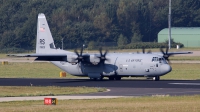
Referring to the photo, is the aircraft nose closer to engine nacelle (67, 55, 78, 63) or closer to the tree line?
engine nacelle (67, 55, 78, 63)

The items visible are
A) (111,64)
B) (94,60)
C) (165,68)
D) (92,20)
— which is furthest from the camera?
(92,20)

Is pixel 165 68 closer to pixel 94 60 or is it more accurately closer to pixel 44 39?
pixel 94 60

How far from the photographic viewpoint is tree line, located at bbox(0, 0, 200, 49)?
104m

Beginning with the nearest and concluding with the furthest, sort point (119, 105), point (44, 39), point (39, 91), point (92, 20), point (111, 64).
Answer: point (119, 105) < point (39, 91) < point (111, 64) < point (44, 39) < point (92, 20)

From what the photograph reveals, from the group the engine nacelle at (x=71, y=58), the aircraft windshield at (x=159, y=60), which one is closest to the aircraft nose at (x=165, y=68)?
the aircraft windshield at (x=159, y=60)

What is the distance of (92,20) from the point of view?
112750mm

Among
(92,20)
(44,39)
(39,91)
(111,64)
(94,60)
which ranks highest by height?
(92,20)

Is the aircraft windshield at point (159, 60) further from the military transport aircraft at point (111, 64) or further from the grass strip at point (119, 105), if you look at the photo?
the grass strip at point (119, 105)

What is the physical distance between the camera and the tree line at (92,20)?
104m

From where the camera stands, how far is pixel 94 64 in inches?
1906

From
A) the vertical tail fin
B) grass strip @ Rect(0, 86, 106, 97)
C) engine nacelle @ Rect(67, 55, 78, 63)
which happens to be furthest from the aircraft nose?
the vertical tail fin

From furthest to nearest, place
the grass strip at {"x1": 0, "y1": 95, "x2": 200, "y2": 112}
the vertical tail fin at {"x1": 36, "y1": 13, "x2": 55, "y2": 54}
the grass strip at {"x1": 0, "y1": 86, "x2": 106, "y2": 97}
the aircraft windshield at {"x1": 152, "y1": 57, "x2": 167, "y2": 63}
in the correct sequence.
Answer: the vertical tail fin at {"x1": 36, "y1": 13, "x2": 55, "y2": 54} → the aircraft windshield at {"x1": 152, "y1": 57, "x2": 167, "y2": 63} → the grass strip at {"x1": 0, "y1": 86, "x2": 106, "y2": 97} → the grass strip at {"x1": 0, "y1": 95, "x2": 200, "y2": 112}

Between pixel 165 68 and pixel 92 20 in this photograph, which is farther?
pixel 92 20

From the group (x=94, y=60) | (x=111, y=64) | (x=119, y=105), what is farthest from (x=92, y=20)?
(x=119, y=105)
